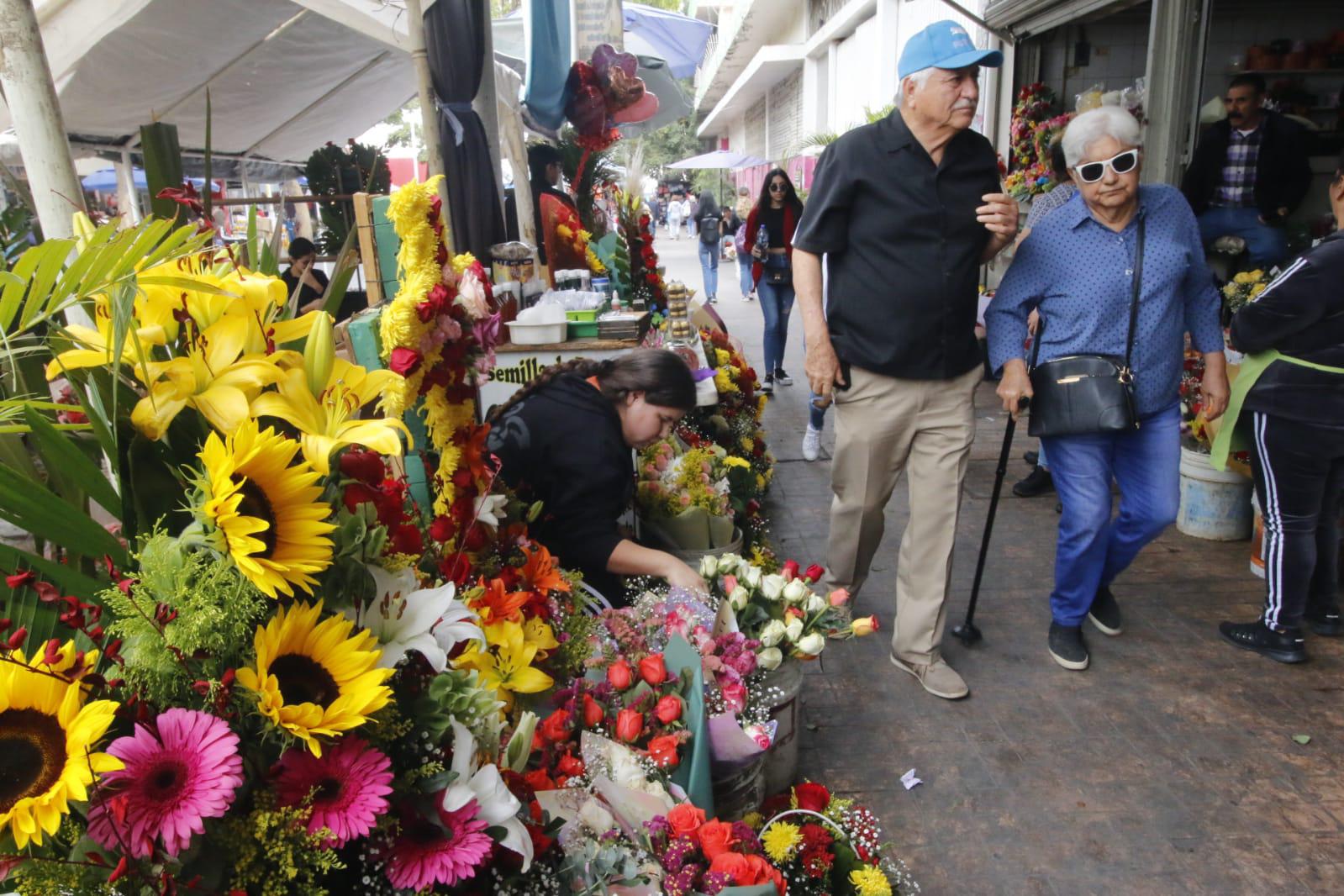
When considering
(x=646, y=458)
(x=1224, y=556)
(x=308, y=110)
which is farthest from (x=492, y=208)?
(x=308, y=110)

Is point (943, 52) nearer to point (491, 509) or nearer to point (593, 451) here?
point (593, 451)

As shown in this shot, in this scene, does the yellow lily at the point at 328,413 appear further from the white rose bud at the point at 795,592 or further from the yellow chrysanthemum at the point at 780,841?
the white rose bud at the point at 795,592

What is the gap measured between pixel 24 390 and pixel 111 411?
0.25m

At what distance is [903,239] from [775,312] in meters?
4.59

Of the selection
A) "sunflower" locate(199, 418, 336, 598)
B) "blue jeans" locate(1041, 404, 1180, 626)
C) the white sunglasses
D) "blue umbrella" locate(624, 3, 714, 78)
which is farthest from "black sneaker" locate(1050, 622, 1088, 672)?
"blue umbrella" locate(624, 3, 714, 78)

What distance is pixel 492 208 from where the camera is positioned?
534 cm

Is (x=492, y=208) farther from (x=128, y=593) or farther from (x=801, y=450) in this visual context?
(x=128, y=593)

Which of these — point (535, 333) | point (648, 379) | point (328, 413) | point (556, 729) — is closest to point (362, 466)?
point (328, 413)

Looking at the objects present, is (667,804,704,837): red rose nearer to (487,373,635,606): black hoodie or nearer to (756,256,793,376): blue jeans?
(487,373,635,606): black hoodie

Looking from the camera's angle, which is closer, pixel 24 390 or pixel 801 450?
pixel 24 390

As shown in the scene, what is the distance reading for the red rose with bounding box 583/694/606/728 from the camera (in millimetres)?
1836

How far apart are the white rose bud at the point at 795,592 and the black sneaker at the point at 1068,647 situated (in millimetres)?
1367

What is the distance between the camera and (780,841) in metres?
1.74

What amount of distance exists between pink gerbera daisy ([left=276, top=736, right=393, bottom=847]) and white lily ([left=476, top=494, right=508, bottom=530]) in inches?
34.9
